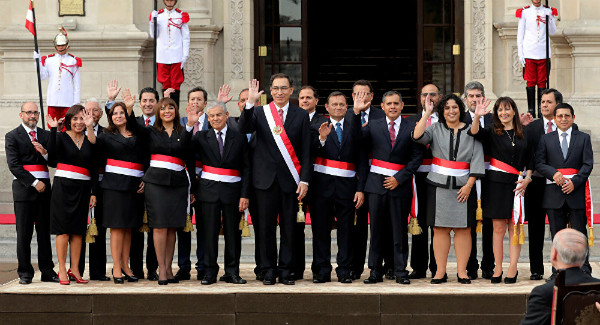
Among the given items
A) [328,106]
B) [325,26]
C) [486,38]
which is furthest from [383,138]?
[325,26]

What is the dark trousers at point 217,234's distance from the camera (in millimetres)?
10508

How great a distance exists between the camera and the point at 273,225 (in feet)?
34.8

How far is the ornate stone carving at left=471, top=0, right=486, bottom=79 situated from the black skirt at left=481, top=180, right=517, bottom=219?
7.09 meters

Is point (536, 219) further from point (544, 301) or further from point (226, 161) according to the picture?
point (544, 301)

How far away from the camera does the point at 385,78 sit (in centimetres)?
2070

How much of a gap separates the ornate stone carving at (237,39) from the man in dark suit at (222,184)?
7.11m

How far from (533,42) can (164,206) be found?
7090mm

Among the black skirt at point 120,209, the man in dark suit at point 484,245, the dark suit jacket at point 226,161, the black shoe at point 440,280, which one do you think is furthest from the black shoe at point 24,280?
the man in dark suit at point 484,245

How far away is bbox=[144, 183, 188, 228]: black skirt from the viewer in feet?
34.3

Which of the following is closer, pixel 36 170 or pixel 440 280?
pixel 440 280

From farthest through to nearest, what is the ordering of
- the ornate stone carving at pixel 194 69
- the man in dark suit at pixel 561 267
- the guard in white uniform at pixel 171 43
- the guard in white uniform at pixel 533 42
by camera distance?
the ornate stone carving at pixel 194 69 < the guard in white uniform at pixel 533 42 < the guard in white uniform at pixel 171 43 < the man in dark suit at pixel 561 267

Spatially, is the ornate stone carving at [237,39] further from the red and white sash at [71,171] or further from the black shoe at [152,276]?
the red and white sash at [71,171]

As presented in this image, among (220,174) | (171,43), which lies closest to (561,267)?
(220,174)

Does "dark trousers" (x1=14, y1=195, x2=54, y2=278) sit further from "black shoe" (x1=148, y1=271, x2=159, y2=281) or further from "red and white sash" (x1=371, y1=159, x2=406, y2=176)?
"red and white sash" (x1=371, y1=159, x2=406, y2=176)
